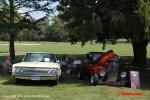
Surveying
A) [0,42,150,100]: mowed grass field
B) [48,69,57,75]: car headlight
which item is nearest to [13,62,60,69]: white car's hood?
[48,69,57,75]: car headlight

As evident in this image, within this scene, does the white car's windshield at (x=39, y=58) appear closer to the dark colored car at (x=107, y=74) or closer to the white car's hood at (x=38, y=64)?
the white car's hood at (x=38, y=64)

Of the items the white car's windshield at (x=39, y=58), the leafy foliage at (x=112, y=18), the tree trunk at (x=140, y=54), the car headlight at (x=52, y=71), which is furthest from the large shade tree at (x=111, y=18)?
the tree trunk at (x=140, y=54)

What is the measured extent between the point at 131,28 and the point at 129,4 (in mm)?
→ 1187

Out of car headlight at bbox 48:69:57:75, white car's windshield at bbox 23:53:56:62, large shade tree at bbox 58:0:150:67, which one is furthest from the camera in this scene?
large shade tree at bbox 58:0:150:67

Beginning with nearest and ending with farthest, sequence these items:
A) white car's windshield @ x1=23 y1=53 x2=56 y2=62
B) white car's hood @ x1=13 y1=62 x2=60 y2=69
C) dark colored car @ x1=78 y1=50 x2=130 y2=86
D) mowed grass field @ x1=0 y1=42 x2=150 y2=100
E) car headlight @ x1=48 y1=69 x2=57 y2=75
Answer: mowed grass field @ x1=0 y1=42 x2=150 y2=100
car headlight @ x1=48 y1=69 x2=57 y2=75
white car's hood @ x1=13 y1=62 x2=60 y2=69
dark colored car @ x1=78 y1=50 x2=130 y2=86
white car's windshield @ x1=23 y1=53 x2=56 y2=62

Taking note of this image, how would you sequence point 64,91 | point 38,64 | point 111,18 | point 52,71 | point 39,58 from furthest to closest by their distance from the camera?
point 111,18, point 39,58, point 38,64, point 52,71, point 64,91

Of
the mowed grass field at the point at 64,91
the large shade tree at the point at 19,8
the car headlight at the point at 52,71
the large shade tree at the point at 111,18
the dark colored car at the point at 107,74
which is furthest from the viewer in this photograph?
the large shade tree at the point at 19,8

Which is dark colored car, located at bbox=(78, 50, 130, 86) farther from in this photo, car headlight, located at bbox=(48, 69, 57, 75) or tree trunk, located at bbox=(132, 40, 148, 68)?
tree trunk, located at bbox=(132, 40, 148, 68)

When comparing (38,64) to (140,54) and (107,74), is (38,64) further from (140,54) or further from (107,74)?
(140,54)

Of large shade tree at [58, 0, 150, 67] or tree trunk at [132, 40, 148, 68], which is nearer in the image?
large shade tree at [58, 0, 150, 67]

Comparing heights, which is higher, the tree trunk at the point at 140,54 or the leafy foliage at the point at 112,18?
the leafy foliage at the point at 112,18

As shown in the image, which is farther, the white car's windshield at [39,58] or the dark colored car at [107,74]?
the white car's windshield at [39,58]

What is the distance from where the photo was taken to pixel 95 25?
21.2 metres

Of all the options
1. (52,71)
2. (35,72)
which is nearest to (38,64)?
(35,72)
